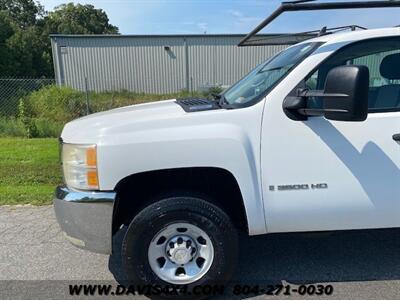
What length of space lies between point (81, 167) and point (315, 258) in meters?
2.29

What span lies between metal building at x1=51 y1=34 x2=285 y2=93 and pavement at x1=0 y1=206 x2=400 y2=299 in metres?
21.7

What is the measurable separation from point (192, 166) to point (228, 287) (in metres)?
1.10

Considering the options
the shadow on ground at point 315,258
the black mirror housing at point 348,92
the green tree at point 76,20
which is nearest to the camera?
the black mirror housing at point 348,92

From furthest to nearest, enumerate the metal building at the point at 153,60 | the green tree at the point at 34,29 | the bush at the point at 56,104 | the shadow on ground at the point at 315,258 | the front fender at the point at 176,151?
the green tree at the point at 34,29
the metal building at the point at 153,60
the bush at the point at 56,104
the shadow on ground at the point at 315,258
the front fender at the point at 176,151

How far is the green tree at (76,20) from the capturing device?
204 feet

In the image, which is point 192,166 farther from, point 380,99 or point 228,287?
point 380,99

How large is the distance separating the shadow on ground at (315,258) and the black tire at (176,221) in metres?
0.43

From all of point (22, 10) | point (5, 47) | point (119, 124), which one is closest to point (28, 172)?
point (119, 124)

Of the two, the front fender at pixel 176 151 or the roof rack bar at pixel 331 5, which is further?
the front fender at pixel 176 151

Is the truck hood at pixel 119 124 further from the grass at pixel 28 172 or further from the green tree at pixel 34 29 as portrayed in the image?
the green tree at pixel 34 29

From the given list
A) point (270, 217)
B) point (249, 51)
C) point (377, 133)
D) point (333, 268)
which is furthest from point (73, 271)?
point (249, 51)

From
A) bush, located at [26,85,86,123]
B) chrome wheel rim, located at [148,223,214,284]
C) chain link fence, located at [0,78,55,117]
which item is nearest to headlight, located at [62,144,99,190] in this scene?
chrome wheel rim, located at [148,223,214,284]

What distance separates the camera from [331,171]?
275cm

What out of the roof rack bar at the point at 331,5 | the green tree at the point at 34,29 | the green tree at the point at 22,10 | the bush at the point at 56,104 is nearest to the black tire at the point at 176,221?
the roof rack bar at the point at 331,5
